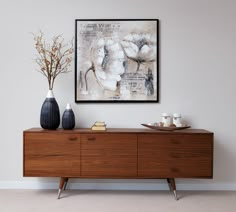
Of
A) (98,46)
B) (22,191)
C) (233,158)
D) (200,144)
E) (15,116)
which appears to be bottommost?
(22,191)

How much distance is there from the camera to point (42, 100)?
3432mm

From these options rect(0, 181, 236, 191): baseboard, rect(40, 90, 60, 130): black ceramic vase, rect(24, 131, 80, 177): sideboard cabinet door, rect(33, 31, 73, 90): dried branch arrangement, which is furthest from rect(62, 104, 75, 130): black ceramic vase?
rect(0, 181, 236, 191): baseboard

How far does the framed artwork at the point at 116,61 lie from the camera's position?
339cm

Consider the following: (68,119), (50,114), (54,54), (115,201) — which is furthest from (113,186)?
(54,54)

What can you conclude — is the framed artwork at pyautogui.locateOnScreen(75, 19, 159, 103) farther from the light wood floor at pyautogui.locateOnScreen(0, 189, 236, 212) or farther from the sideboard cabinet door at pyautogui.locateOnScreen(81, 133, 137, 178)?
the light wood floor at pyautogui.locateOnScreen(0, 189, 236, 212)

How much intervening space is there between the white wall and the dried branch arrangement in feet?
0.25

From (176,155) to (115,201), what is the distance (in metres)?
0.75

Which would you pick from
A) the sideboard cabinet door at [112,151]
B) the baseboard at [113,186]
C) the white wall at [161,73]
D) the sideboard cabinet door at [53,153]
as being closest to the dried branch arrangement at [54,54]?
the white wall at [161,73]

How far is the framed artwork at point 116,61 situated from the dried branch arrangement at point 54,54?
0.38 ft

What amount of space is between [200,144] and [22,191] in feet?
6.45

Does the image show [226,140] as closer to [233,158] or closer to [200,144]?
[233,158]

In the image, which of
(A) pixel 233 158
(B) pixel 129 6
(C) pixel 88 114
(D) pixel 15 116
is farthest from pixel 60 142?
(A) pixel 233 158

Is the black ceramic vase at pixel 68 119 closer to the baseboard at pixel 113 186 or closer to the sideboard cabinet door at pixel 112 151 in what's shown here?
the sideboard cabinet door at pixel 112 151

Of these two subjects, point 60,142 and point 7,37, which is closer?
→ point 60,142
